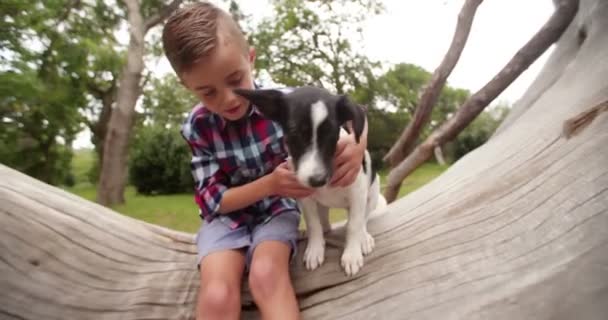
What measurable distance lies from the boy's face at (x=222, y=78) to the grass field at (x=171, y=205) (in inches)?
54.7

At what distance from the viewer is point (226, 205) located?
1.44m

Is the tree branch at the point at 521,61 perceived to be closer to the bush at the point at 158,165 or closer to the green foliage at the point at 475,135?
the green foliage at the point at 475,135

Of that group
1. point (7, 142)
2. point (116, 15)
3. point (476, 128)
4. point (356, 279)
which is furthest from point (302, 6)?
point (356, 279)

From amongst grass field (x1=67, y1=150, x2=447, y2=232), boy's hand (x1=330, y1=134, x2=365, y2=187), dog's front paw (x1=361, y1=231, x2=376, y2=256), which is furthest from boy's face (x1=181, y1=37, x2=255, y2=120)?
grass field (x1=67, y1=150, x2=447, y2=232)

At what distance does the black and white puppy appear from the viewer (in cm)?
118

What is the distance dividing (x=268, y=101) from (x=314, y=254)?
0.48 metres

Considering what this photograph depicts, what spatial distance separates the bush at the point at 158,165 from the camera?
6617 millimetres

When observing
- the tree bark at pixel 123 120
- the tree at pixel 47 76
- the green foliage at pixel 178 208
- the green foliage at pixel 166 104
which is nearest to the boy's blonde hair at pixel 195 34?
the green foliage at pixel 178 208

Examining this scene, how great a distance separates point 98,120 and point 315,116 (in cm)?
591

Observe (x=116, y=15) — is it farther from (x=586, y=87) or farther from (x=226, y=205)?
(x=586, y=87)

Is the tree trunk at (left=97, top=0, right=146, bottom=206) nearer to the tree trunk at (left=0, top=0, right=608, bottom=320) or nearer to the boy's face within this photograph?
the tree trunk at (left=0, top=0, right=608, bottom=320)

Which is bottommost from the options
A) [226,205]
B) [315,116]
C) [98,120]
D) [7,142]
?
[98,120]

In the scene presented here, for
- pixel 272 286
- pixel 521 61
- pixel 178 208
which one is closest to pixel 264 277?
A: pixel 272 286

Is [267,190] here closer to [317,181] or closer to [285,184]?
[285,184]
